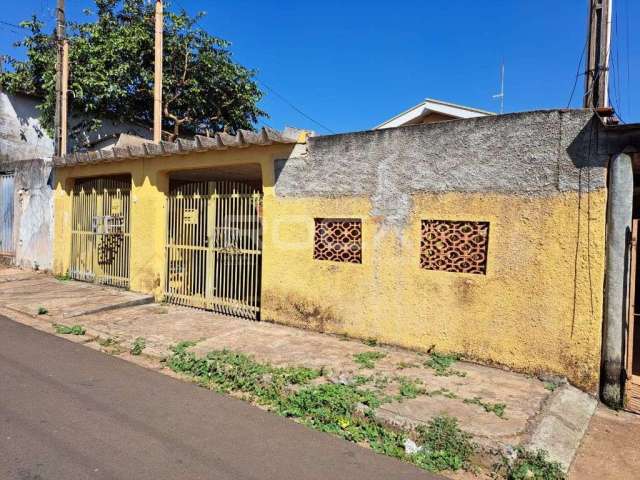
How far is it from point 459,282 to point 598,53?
4107mm

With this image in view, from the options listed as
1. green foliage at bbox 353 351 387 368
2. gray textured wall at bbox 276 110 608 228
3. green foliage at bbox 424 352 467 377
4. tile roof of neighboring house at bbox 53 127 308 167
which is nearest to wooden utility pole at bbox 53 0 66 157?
tile roof of neighboring house at bbox 53 127 308 167

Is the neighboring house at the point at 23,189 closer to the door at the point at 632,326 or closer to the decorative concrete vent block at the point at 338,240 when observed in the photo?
the decorative concrete vent block at the point at 338,240

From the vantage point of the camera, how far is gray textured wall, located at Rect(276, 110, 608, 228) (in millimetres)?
4406

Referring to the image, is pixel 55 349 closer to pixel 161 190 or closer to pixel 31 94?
pixel 161 190

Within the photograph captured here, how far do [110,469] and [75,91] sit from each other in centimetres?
1435

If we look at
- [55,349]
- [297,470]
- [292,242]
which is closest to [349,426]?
[297,470]

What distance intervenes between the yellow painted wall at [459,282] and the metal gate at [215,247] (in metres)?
0.42

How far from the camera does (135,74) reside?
49.4 feet

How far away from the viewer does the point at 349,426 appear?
3.58 m

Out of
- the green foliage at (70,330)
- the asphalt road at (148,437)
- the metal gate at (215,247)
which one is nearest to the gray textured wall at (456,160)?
the metal gate at (215,247)

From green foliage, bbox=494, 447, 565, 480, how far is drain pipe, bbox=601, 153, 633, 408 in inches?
64.5

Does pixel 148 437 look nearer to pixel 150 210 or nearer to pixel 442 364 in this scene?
pixel 442 364

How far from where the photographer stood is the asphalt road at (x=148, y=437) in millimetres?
2855

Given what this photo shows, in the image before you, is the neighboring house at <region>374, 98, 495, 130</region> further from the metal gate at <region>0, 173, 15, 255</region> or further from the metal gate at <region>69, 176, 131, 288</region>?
the metal gate at <region>0, 173, 15, 255</region>
